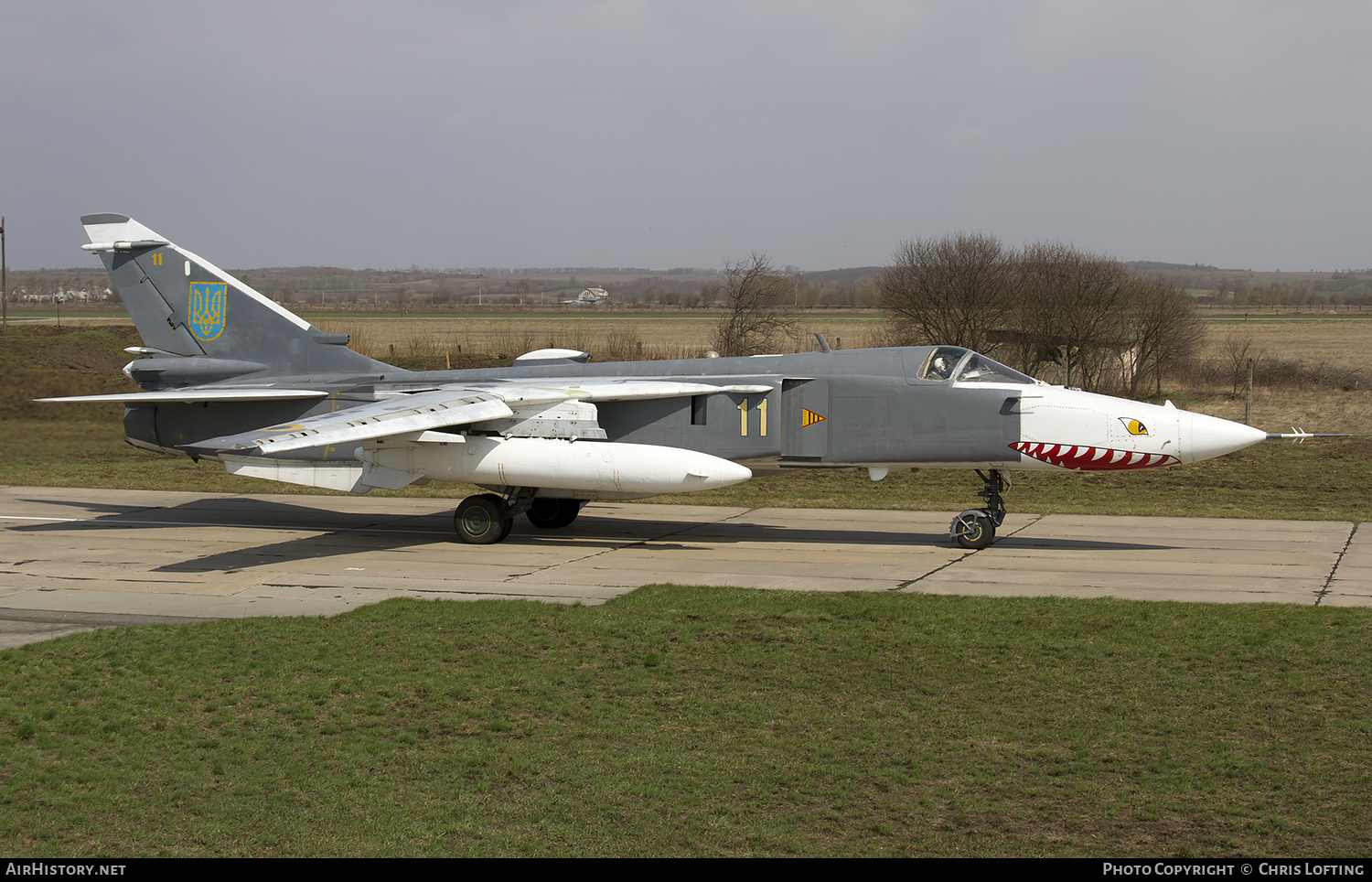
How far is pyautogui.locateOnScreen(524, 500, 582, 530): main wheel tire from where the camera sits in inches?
678

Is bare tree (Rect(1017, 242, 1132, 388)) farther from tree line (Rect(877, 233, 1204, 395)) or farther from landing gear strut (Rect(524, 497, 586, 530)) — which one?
landing gear strut (Rect(524, 497, 586, 530))

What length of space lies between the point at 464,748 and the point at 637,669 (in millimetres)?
2058

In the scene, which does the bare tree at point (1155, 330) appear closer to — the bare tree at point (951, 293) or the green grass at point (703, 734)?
the bare tree at point (951, 293)

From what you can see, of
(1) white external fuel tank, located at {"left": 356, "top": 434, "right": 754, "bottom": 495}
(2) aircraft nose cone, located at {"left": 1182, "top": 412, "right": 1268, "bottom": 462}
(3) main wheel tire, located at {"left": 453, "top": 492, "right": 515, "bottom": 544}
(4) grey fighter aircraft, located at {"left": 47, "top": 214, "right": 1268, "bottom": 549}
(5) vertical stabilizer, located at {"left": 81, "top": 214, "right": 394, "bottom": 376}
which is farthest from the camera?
(5) vertical stabilizer, located at {"left": 81, "top": 214, "right": 394, "bottom": 376}

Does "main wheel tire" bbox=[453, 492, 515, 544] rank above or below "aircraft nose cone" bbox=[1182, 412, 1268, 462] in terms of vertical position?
below

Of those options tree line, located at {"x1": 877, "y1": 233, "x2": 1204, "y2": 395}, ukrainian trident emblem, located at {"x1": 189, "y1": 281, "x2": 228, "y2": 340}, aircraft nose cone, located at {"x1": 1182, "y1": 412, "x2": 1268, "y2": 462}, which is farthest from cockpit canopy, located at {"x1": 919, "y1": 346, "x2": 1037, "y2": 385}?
tree line, located at {"x1": 877, "y1": 233, "x2": 1204, "y2": 395}

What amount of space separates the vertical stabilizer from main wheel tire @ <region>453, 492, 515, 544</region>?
9.93 ft

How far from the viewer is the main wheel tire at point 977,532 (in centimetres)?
1498

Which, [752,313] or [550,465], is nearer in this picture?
[550,465]

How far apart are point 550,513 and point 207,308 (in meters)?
6.25

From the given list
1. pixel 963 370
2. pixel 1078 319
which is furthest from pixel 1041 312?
pixel 963 370

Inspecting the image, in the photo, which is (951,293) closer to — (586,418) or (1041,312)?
(1041,312)

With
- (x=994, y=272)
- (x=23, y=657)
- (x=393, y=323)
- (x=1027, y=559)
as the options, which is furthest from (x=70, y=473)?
(x=393, y=323)

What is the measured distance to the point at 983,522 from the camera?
15023mm
